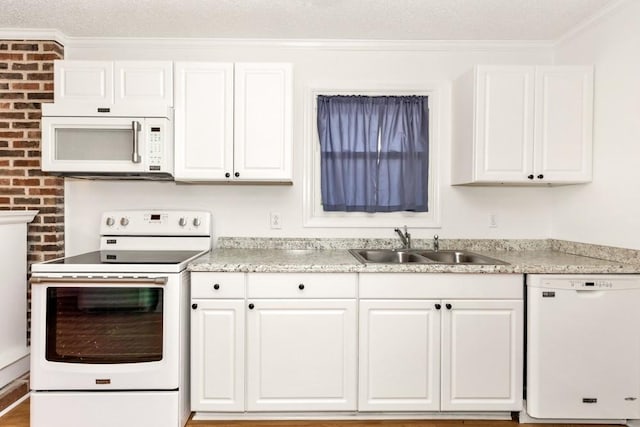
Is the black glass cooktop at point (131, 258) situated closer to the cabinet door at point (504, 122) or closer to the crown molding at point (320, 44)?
the crown molding at point (320, 44)

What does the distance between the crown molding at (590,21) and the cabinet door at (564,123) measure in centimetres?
30

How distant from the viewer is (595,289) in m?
2.00

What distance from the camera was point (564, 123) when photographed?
2.35 meters

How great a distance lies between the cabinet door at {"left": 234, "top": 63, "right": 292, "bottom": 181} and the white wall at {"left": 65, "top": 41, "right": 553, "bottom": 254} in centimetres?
37

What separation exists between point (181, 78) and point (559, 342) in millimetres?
2676

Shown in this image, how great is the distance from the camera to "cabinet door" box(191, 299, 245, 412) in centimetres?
204

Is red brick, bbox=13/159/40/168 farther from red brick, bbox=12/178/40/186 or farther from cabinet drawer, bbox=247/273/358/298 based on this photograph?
cabinet drawer, bbox=247/273/358/298

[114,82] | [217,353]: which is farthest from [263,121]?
[217,353]

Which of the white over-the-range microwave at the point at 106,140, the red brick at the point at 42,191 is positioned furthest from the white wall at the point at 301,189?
the white over-the-range microwave at the point at 106,140

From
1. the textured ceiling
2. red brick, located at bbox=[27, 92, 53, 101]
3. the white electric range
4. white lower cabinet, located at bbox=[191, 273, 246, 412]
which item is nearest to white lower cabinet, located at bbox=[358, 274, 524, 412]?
white lower cabinet, located at bbox=[191, 273, 246, 412]

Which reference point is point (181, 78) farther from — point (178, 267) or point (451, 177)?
point (451, 177)

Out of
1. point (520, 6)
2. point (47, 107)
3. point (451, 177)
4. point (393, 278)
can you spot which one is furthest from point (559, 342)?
point (47, 107)

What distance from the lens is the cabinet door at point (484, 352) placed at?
2.05 meters

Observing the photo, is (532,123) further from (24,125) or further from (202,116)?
(24,125)
